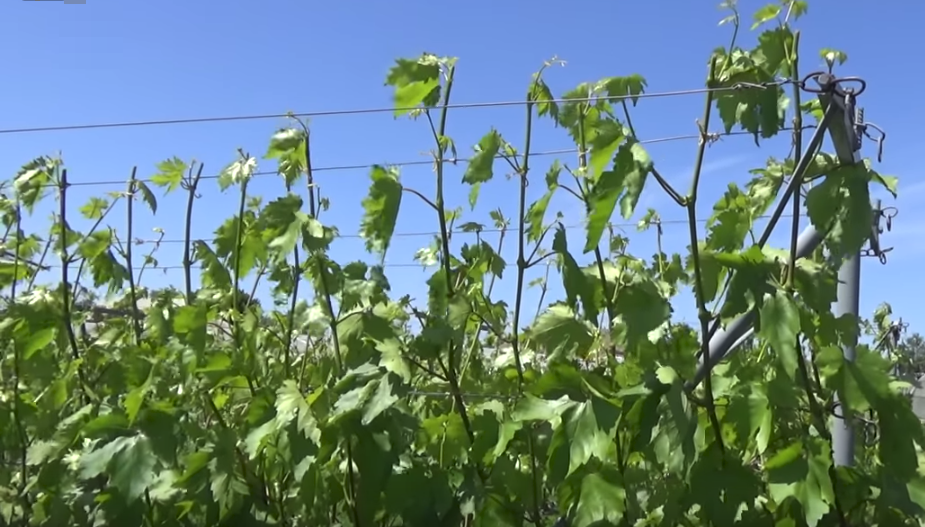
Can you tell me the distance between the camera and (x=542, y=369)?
2.39m

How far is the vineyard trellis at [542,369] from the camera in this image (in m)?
1.74

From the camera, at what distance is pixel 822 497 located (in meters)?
1.70

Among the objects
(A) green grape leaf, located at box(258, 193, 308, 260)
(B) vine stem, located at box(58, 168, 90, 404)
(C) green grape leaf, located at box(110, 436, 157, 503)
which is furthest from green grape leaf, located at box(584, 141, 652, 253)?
(B) vine stem, located at box(58, 168, 90, 404)

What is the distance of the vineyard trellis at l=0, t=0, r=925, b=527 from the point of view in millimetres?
1741

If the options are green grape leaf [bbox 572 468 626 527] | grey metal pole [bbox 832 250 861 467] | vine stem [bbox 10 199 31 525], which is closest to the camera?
green grape leaf [bbox 572 468 626 527]

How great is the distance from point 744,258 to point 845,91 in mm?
473

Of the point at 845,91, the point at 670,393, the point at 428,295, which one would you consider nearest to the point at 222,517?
the point at 428,295

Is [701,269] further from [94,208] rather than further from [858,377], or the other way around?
[94,208]

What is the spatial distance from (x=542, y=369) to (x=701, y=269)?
0.68 metres

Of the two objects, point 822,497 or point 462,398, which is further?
point 462,398

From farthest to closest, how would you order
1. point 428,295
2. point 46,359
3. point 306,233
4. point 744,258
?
point 46,359
point 428,295
point 306,233
point 744,258

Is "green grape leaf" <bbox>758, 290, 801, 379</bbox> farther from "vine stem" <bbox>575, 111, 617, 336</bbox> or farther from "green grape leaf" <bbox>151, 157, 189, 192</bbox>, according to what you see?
"green grape leaf" <bbox>151, 157, 189, 192</bbox>

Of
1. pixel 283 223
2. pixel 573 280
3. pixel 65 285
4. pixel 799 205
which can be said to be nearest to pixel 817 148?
pixel 799 205

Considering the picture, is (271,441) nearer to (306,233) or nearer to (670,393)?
(306,233)
